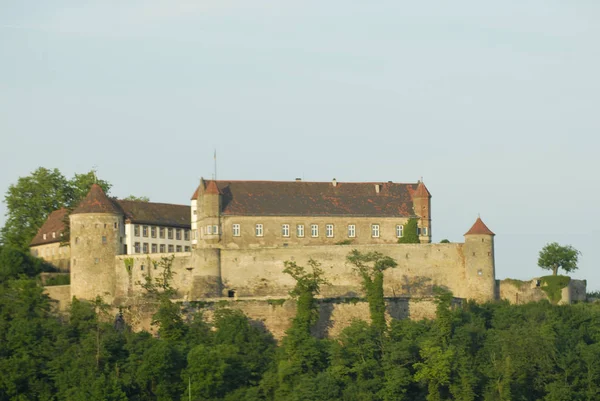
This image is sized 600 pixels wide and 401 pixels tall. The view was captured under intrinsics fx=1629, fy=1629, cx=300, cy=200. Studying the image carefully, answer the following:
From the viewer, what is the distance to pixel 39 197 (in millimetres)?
104562

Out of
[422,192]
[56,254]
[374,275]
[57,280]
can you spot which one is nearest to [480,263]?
[374,275]

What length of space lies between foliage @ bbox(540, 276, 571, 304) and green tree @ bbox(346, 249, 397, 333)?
8951mm

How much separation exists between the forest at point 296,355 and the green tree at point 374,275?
0.26 feet

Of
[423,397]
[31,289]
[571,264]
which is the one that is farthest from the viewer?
[571,264]

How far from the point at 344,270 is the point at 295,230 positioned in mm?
4647

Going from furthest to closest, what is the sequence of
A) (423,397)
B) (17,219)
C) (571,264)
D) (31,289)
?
(17,219), (571,264), (31,289), (423,397)

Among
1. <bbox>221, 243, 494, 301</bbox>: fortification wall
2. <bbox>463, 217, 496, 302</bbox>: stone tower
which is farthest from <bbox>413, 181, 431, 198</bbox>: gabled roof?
<bbox>463, 217, 496, 302</bbox>: stone tower

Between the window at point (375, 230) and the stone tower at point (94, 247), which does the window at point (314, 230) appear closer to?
the window at point (375, 230)

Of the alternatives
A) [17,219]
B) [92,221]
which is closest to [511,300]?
[92,221]

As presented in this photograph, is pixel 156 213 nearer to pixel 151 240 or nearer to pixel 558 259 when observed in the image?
pixel 151 240

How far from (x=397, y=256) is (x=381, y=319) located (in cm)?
623

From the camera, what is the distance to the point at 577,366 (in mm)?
84688

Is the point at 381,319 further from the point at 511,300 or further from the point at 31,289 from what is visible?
the point at 31,289

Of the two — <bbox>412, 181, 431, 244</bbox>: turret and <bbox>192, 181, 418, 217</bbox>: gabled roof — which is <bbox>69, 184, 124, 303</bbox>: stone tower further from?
<bbox>412, 181, 431, 244</bbox>: turret
